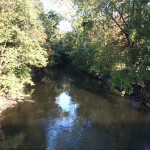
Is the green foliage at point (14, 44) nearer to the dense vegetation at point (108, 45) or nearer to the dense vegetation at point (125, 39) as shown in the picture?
the dense vegetation at point (108, 45)

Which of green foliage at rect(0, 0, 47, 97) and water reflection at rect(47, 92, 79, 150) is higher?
green foliage at rect(0, 0, 47, 97)

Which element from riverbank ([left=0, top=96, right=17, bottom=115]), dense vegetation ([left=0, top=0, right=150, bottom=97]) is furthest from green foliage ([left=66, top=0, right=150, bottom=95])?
riverbank ([left=0, top=96, right=17, bottom=115])

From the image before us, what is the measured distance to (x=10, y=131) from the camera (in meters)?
27.0

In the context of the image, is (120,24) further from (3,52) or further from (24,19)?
(3,52)

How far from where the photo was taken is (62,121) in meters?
30.7

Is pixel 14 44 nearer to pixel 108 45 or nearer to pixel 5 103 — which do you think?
pixel 5 103

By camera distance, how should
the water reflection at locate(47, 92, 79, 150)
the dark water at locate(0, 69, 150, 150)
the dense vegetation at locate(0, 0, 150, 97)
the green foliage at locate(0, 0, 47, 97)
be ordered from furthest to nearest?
1. the dense vegetation at locate(0, 0, 150, 97)
2. the green foliage at locate(0, 0, 47, 97)
3. the water reflection at locate(47, 92, 79, 150)
4. the dark water at locate(0, 69, 150, 150)

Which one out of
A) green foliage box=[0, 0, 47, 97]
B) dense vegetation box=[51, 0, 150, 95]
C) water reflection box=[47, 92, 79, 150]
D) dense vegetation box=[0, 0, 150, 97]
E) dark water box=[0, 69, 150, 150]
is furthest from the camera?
dense vegetation box=[51, 0, 150, 95]

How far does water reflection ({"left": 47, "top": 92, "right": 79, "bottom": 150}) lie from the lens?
84.8 ft

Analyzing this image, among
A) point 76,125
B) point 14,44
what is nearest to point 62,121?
point 76,125

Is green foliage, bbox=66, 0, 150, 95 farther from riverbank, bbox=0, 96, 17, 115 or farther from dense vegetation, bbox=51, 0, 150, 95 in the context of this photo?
riverbank, bbox=0, 96, 17, 115

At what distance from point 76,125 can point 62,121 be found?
188 centimetres

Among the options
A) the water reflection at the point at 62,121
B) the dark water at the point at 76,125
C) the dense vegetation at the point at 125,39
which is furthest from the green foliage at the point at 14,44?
the dense vegetation at the point at 125,39

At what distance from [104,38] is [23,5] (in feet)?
68.1
